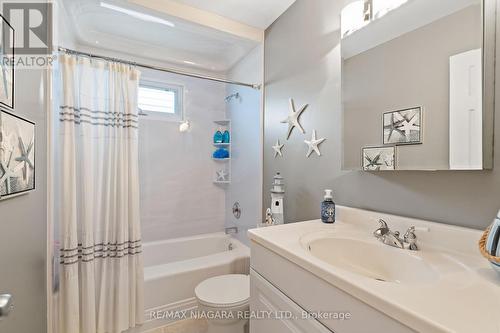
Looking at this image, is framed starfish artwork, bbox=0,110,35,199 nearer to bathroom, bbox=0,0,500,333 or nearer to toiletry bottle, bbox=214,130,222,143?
bathroom, bbox=0,0,500,333

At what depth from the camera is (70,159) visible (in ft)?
4.30

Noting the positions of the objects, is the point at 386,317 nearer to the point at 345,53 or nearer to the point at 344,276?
the point at 344,276

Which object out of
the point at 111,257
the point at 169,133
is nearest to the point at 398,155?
the point at 111,257

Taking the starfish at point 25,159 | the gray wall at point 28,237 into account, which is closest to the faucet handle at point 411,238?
the gray wall at point 28,237

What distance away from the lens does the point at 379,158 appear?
1.03m

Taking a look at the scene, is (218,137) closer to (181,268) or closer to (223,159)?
(223,159)

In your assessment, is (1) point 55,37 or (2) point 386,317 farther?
(1) point 55,37

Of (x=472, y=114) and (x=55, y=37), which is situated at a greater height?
(x=55, y=37)

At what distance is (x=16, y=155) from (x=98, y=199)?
67 centimetres

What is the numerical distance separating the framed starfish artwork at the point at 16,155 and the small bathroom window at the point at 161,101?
141 centimetres

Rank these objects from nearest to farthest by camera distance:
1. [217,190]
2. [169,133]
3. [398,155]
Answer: [398,155] < [169,133] < [217,190]

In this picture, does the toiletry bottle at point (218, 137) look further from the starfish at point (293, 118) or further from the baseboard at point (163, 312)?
the baseboard at point (163, 312)

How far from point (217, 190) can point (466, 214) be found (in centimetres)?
224

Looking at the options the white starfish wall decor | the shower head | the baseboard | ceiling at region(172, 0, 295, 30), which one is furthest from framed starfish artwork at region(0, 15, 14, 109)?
the white starfish wall decor
